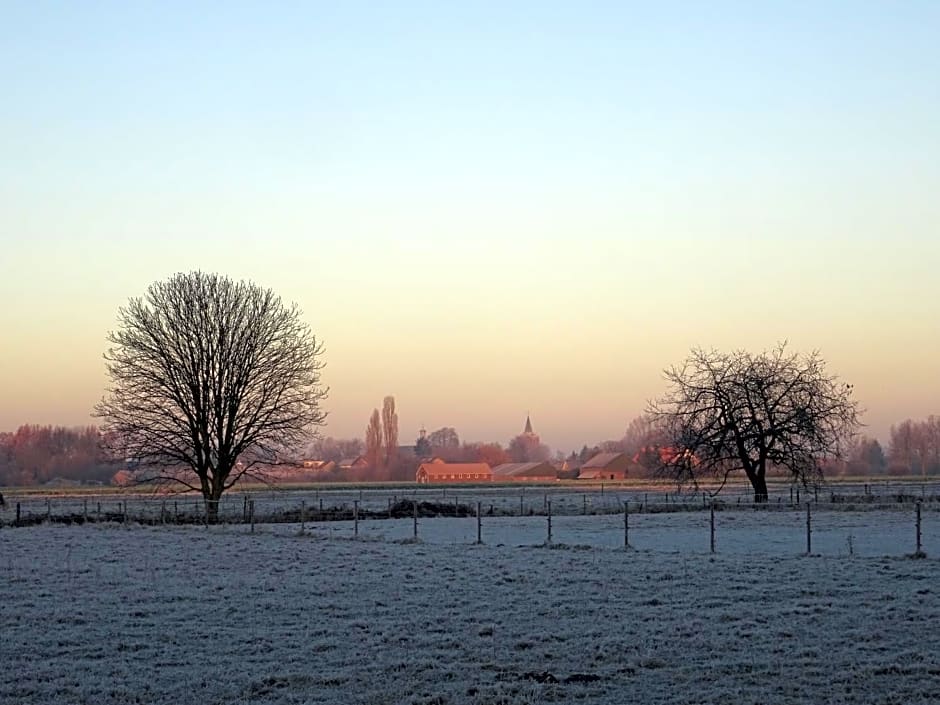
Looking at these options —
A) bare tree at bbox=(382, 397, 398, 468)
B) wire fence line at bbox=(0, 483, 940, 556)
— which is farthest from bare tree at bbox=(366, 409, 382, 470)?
wire fence line at bbox=(0, 483, 940, 556)

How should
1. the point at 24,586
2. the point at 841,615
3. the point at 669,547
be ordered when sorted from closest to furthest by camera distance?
the point at 841,615, the point at 24,586, the point at 669,547

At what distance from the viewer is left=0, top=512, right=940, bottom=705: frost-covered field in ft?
36.0

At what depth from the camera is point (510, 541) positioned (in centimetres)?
3061

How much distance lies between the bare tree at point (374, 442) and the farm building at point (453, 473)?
6592 mm

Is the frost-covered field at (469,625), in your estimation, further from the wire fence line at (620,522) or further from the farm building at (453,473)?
the farm building at (453,473)

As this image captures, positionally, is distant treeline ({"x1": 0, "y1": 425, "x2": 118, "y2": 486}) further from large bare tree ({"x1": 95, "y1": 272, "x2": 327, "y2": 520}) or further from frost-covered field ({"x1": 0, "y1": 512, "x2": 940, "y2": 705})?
frost-covered field ({"x1": 0, "y1": 512, "x2": 940, "y2": 705})

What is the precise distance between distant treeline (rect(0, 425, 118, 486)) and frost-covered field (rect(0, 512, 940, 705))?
372ft

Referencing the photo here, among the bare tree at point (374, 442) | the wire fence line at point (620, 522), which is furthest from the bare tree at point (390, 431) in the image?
the wire fence line at point (620, 522)

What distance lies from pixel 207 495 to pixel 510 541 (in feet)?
77.1

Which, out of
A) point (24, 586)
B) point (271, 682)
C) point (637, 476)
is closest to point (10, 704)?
point (271, 682)

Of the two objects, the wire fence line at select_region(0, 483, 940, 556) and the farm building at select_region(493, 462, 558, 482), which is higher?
the wire fence line at select_region(0, 483, 940, 556)

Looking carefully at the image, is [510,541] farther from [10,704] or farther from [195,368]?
[195,368]

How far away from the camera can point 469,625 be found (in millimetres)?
14875

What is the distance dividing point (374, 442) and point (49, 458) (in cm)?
4520
